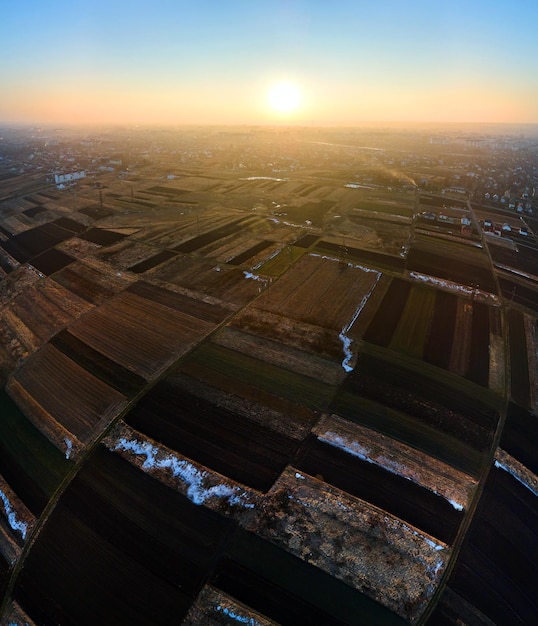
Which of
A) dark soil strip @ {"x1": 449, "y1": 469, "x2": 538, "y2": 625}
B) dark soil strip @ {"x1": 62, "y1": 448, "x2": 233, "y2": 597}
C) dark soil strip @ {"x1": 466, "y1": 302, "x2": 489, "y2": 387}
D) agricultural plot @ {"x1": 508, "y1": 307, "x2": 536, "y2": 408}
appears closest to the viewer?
dark soil strip @ {"x1": 449, "y1": 469, "x2": 538, "y2": 625}

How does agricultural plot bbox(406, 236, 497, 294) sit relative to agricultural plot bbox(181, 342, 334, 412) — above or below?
above

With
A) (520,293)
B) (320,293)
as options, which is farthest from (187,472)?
(520,293)

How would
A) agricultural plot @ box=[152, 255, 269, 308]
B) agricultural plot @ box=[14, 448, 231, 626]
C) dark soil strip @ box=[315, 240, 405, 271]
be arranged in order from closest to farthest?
1. agricultural plot @ box=[14, 448, 231, 626]
2. agricultural plot @ box=[152, 255, 269, 308]
3. dark soil strip @ box=[315, 240, 405, 271]

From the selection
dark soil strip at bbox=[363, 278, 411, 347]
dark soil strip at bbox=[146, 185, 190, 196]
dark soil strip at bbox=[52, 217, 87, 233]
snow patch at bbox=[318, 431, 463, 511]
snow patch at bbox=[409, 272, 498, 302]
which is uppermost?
dark soil strip at bbox=[146, 185, 190, 196]

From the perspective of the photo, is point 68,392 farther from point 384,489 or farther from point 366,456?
point 384,489

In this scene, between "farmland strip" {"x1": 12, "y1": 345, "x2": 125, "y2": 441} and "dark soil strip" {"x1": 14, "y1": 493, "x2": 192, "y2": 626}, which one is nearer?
"dark soil strip" {"x1": 14, "y1": 493, "x2": 192, "y2": 626}

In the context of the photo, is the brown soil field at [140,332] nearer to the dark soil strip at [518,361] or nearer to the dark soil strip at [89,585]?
the dark soil strip at [89,585]

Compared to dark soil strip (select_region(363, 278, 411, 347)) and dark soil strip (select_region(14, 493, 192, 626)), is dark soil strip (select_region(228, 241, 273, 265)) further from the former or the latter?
dark soil strip (select_region(14, 493, 192, 626))

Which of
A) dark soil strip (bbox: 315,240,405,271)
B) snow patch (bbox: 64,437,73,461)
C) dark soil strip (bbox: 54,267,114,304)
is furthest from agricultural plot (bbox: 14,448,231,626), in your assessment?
dark soil strip (bbox: 315,240,405,271)
